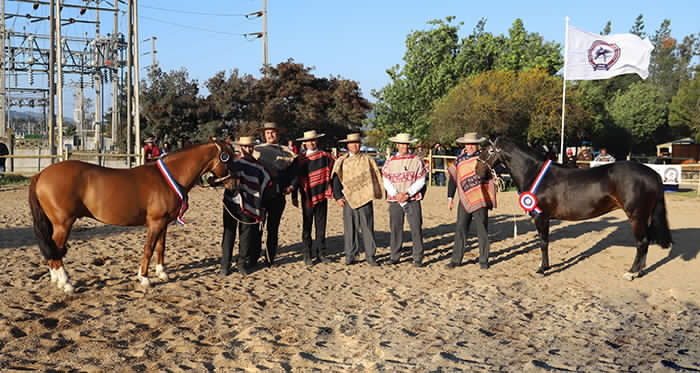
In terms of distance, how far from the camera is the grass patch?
17641mm

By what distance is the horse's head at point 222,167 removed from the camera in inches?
236

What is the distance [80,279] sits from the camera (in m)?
6.08

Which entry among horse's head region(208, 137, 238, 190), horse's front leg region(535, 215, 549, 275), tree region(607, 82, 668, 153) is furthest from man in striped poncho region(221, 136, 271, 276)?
tree region(607, 82, 668, 153)

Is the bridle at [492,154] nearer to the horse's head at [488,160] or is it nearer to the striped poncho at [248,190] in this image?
the horse's head at [488,160]

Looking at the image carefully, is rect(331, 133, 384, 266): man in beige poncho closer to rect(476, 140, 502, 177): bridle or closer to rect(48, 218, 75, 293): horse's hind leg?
rect(476, 140, 502, 177): bridle

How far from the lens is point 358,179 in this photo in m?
7.04

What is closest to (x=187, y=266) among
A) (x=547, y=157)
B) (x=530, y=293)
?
(x=530, y=293)

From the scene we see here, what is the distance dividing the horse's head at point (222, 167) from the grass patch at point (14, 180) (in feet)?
49.4

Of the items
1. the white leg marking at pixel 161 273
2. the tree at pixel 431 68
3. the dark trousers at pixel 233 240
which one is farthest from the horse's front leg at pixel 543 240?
the tree at pixel 431 68

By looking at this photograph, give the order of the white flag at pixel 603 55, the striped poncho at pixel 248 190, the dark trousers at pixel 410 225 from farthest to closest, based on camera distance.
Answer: the white flag at pixel 603 55 → the dark trousers at pixel 410 225 → the striped poncho at pixel 248 190

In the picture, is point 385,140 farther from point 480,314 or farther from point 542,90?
point 480,314

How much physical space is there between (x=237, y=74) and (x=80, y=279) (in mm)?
18177

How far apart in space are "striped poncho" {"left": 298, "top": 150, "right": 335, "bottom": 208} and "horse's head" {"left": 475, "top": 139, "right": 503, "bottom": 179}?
2.05 meters

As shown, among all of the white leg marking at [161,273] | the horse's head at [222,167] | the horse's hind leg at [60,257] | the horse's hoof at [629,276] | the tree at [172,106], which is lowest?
the horse's hoof at [629,276]
